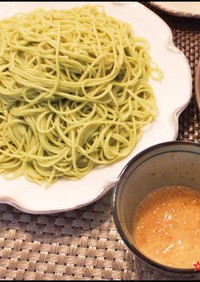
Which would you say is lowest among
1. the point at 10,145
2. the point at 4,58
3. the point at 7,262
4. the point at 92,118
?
the point at 7,262

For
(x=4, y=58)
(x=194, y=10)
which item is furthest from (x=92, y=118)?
(x=194, y=10)

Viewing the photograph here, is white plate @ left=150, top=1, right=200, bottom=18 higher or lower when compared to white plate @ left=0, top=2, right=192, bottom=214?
higher

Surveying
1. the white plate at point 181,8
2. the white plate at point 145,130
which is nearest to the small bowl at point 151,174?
the white plate at point 145,130

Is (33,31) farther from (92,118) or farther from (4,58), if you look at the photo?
(92,118)

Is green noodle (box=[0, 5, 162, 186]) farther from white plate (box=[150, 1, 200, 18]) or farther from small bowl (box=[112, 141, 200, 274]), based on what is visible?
white plate (box=[150, 1, 200, 18])

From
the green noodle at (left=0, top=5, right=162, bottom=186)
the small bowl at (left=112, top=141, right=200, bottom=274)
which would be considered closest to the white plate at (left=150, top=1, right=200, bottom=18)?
the green noodle at (left=0, top=5, right=162, bottom=186)

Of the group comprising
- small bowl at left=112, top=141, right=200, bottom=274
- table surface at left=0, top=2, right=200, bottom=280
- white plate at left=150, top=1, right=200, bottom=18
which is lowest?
table surface at left=0, top=2, right=200, bottom=280

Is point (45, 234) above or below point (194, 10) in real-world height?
below
